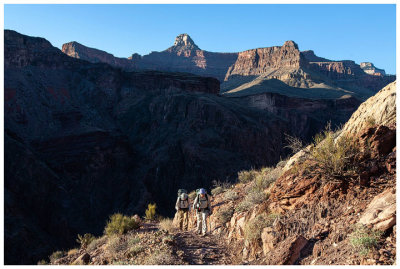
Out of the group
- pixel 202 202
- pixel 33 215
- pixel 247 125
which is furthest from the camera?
pixel 247 125

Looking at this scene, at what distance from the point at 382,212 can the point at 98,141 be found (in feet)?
173

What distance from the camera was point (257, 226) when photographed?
7836 mm

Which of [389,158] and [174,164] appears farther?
[174,164]

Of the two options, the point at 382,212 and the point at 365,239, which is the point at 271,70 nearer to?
the point at 382,212

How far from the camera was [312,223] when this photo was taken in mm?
7102

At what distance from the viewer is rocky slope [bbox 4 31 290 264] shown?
4131cm

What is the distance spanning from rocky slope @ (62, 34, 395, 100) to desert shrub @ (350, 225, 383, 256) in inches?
3774

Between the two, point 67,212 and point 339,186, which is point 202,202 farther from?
point 67,212

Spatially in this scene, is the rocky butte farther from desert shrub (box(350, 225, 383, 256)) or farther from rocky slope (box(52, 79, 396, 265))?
desert shrub (box(350, 225, 383, 256))

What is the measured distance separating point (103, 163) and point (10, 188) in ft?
47.1

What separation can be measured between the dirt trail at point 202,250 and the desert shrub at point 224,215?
587 millimetres

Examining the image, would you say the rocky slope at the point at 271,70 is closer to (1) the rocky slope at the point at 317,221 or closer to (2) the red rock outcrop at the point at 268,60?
(2) the red rock outcrop at the point at 268,60

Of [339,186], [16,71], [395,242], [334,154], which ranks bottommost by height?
[395,242]

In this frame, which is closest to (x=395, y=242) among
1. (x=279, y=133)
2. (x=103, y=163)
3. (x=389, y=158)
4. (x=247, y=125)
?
(x=389, y=158)
